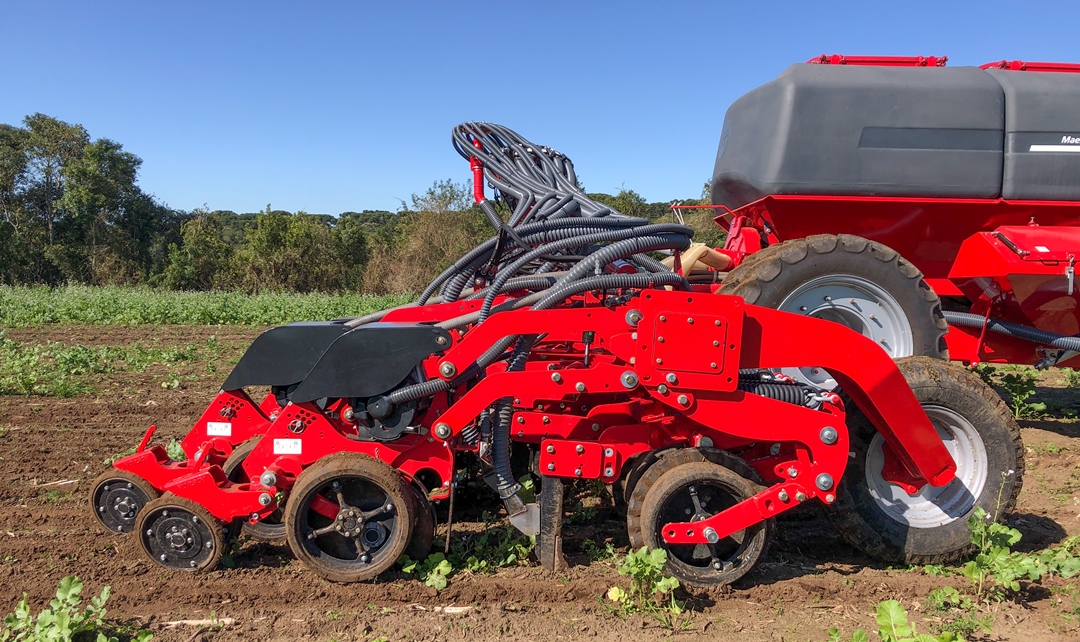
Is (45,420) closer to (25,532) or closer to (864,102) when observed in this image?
(25,532)

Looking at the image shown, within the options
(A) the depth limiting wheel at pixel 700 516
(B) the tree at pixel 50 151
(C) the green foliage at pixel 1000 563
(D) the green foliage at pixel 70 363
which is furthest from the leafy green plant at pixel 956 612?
(B) the tree at pixel 50 151

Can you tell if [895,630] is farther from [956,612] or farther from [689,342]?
[689,342]

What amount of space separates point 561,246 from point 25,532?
3561mm

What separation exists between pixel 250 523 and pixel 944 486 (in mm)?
3669

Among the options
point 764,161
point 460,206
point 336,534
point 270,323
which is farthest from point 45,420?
point 460,206

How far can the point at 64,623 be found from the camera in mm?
2736

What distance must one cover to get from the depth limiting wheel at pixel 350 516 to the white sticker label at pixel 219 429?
0.85 metres

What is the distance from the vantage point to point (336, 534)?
3.47 metres

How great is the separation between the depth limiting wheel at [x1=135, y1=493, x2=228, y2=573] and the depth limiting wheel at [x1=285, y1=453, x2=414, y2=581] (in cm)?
43

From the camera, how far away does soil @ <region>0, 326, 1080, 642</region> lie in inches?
120

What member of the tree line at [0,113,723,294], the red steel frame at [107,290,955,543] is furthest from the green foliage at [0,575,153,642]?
the tree line at [0,113,723,294]

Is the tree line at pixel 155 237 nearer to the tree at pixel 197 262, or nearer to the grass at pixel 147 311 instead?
the tree at pixel 197 262

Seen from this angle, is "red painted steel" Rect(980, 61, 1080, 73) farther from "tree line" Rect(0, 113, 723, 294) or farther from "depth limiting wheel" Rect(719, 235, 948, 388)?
"tree line" Rect(0, 113, 723, 294)

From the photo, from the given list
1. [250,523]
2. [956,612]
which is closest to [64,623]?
[250,523]
